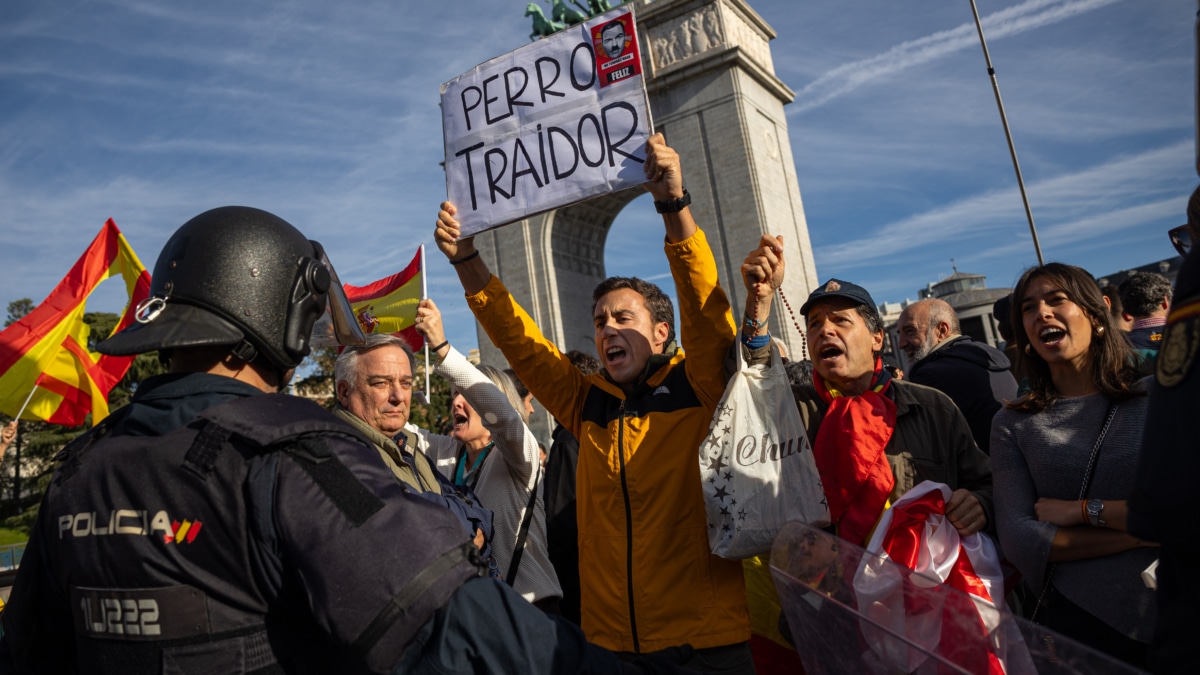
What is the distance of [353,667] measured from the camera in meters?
1.35

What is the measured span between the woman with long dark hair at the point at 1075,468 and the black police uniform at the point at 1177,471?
1.52m

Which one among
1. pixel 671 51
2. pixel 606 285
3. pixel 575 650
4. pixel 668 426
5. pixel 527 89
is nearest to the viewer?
pixel 575 650

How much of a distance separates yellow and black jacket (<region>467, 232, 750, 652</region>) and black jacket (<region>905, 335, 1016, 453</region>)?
146 centimetres

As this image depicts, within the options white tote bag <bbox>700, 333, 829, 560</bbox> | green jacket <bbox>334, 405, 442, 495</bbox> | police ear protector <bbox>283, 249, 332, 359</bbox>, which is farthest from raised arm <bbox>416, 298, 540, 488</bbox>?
police ear protector <bbox>283, 249, 332, 359</bbox>

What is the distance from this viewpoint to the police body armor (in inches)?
51.6

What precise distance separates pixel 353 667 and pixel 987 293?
139 ft

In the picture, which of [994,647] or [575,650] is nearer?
[994,647]

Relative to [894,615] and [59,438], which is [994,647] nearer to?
[894,615]

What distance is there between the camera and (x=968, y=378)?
394 cm

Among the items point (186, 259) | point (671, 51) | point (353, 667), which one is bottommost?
point (353, 667)

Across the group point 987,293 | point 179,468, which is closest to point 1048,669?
point 179,468

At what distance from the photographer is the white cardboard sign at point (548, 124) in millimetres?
3463

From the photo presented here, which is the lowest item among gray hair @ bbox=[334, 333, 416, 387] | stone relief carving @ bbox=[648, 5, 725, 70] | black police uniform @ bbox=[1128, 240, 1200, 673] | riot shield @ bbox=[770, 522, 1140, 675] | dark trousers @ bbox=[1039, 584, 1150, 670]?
dark trousers @ bbox=[1039, 584, 1150, 670]

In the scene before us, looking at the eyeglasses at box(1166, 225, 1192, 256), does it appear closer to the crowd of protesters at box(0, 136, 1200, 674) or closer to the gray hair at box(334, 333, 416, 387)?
the crowd of protesters at box(0, 136, 1200, 674)
